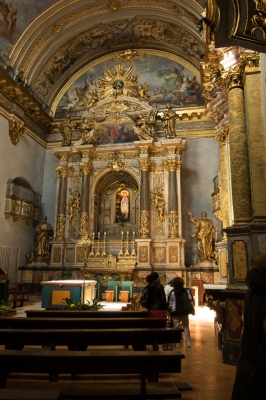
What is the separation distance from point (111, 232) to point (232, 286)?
11047 mm

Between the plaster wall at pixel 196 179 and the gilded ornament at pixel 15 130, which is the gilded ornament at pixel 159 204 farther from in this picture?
the gilded ornament at pixel 15 130

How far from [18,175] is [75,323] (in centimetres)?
1207

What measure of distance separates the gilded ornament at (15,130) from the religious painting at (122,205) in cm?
540

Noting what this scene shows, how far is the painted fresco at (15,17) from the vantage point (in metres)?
13.6

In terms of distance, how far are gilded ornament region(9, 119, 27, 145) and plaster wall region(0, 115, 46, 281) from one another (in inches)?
6.7

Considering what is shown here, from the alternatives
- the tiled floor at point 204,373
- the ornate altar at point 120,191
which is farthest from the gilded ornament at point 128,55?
the tiled floor at point 204,373

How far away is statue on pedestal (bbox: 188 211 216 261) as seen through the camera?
14219 mm

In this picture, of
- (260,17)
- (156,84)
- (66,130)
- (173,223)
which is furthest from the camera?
(156,84)

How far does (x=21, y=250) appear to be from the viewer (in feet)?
50.3

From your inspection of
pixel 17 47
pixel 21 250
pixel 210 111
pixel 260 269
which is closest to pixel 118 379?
pixel 260 269

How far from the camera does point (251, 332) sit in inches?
99.1

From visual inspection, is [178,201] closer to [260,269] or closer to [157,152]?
[157,152]

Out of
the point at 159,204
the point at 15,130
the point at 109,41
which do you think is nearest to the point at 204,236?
the point at 159,204

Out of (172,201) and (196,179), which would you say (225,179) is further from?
(196,179)
